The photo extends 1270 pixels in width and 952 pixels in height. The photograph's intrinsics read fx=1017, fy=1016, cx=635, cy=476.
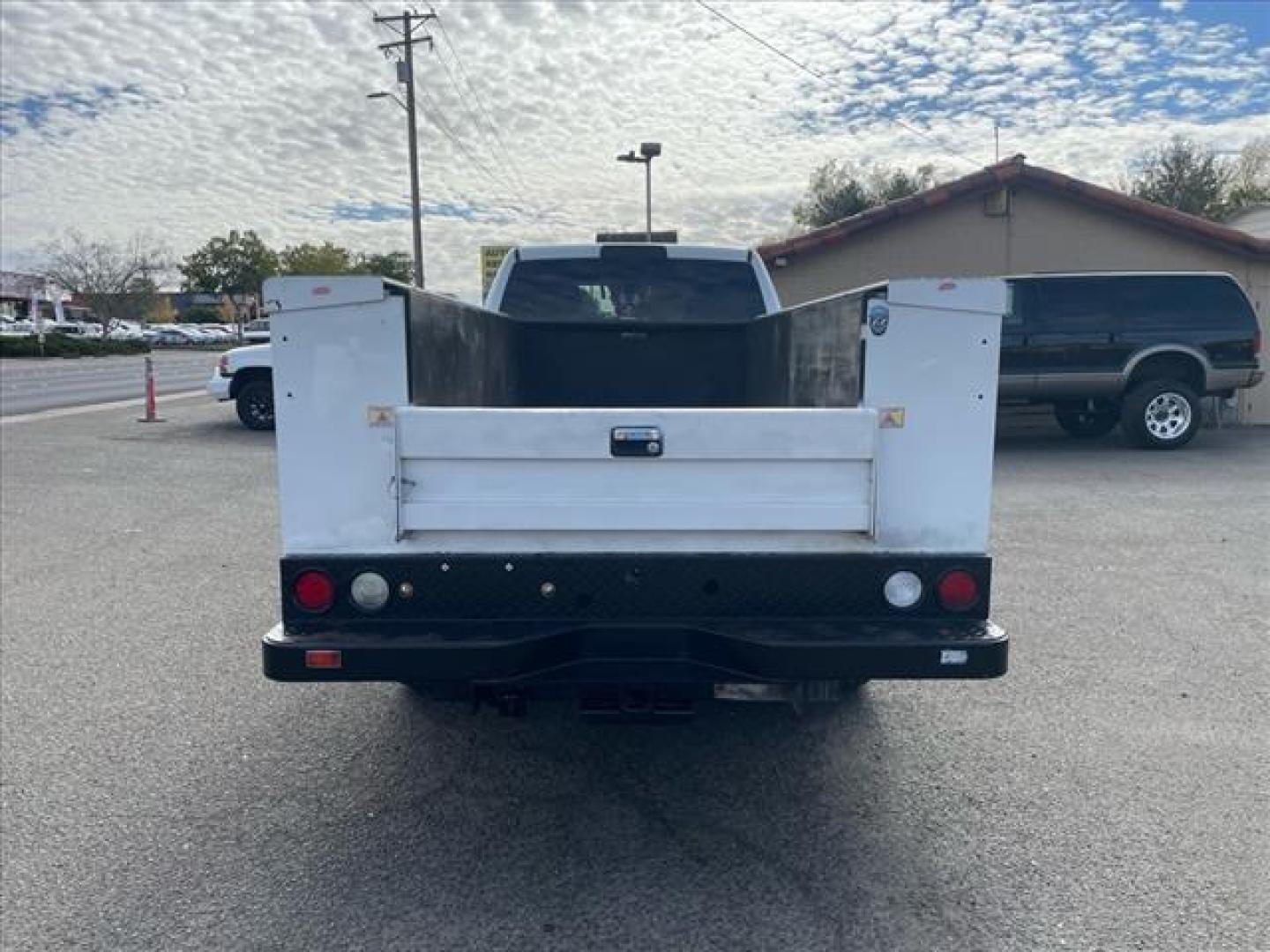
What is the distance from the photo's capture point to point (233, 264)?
83.6m

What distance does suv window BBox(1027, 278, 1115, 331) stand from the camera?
13.1 meters

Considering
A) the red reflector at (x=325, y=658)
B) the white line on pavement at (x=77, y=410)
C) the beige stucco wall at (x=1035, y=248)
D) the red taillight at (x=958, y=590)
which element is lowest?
the white line on pavement at (x=77, y=410)

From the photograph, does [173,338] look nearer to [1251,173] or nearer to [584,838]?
[1251,173]

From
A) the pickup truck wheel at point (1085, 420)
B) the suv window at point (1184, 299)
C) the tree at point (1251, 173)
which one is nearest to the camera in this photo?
the suv window at point (1184, 299)

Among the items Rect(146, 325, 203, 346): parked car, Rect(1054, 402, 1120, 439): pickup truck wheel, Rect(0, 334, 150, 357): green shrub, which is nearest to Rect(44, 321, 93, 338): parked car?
Rect(146, 325, 203, 346): parked car

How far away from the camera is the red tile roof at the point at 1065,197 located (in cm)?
1516

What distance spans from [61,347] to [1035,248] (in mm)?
49972

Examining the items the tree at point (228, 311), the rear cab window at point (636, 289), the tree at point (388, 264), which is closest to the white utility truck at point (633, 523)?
the rear cab window at point (636, 289)

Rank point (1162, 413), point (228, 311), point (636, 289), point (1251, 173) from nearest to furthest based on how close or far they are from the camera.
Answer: point (636, 289) < point (1162, 413) < point (1251, 173) < point (228, 311)

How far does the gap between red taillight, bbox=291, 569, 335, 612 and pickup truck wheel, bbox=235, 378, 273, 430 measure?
13.1 metres

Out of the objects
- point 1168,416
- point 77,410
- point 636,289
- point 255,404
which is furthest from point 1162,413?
point 77,410

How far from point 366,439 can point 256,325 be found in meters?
43.5

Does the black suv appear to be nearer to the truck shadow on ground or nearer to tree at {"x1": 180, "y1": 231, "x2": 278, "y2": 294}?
the truck shadow on ground

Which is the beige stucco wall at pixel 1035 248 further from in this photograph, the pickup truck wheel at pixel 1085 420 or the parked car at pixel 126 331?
the parked car at pixel 126 331
